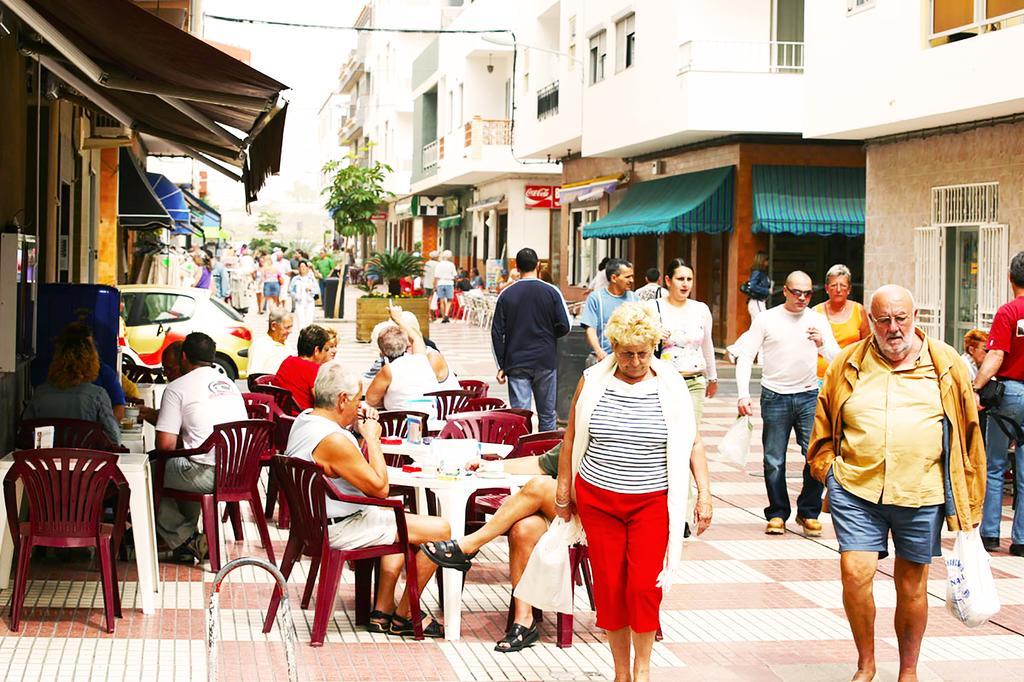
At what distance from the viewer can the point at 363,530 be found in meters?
6.88

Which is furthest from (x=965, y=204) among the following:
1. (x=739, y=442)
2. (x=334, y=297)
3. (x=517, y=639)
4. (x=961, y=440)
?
(x=334, y=297)

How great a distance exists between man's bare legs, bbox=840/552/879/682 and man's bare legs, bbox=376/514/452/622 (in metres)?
2.09

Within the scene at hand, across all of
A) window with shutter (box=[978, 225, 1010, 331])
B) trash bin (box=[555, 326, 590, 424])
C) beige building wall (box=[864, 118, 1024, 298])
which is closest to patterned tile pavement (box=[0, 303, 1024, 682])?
trash bin (box=[555, 326, 590, 424])

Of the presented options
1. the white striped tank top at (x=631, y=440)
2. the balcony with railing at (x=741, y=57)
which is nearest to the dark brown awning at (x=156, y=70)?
the white striped tank top at (x=631, y=440)

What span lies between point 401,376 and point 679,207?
51.2 feet

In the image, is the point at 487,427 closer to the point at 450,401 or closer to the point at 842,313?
the point at 450,401

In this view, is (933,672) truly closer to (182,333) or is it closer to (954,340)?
(954,340)

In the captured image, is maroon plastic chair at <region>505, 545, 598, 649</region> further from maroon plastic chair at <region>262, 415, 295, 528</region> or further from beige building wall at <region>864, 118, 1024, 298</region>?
beige building wall at <region>864, 118, 1024, 298</region>

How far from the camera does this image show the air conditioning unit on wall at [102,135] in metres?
16.0

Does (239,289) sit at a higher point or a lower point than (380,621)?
higher

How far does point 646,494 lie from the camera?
5844mm

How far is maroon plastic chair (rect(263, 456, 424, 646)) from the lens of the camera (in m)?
6.79

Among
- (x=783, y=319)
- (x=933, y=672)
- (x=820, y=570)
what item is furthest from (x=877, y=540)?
(x=783, y=319)

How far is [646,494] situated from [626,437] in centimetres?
25
